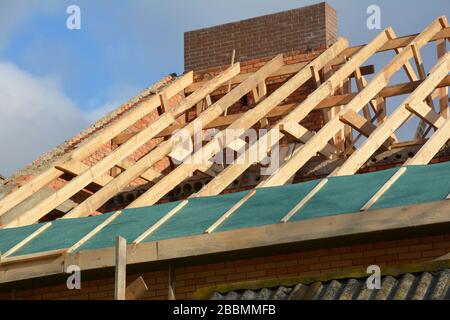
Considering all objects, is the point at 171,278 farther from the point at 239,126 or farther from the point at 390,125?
the point at 239,126

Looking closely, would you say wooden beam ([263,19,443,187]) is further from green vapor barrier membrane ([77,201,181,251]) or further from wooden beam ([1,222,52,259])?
wooden beam ([1,222,52,259])

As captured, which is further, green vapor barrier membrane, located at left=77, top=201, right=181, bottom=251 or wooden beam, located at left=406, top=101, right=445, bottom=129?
wooden beam, located at left=406, top=101, right=445, bottom=129

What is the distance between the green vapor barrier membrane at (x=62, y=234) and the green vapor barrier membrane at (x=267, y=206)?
5.97 ft

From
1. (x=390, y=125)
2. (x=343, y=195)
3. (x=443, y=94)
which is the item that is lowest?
(x=343, y=195)

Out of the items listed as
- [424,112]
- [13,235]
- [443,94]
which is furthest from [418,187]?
[443,94]

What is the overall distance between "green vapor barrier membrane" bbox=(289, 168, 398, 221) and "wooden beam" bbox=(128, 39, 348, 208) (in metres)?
2.60

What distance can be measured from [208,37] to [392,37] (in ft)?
14.4

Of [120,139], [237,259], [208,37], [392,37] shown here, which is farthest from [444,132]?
[208,37]

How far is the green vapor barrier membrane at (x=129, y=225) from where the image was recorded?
14.1 m

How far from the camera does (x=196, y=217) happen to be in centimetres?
1423

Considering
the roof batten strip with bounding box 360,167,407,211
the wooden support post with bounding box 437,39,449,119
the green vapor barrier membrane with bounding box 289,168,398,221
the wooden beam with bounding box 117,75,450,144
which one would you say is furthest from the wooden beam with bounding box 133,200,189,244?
the wooden support post with bounding box 437,39,449,119

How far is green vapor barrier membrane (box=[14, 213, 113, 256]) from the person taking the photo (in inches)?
570

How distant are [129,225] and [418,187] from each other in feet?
10.9
